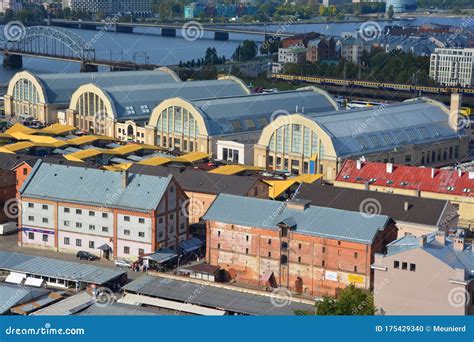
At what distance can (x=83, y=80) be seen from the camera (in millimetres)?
32094

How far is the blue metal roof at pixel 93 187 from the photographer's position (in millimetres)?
15992

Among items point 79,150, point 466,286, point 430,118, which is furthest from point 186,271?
point 430,118

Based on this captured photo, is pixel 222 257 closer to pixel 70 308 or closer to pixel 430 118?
pixel 70 308

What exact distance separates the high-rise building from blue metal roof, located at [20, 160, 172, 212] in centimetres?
3275

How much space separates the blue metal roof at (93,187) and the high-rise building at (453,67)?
32.7 meters

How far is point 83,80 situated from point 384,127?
489 inches

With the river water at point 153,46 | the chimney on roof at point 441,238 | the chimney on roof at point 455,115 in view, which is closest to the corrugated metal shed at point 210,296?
the chimney on roof at point 441,238

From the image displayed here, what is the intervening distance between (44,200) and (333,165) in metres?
7.65

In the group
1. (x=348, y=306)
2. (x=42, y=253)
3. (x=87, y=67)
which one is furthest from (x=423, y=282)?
(x=87, y=67)

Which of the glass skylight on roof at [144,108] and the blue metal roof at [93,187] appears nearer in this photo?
the blue metal roof at [93,187]

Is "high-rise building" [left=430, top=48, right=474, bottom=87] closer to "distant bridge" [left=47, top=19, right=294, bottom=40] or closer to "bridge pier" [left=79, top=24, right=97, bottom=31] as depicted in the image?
"distant bridge" [left=47, top=19, right=294, bottom=40]

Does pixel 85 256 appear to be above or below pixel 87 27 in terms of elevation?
below

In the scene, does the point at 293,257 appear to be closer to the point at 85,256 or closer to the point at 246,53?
the point at 85,256

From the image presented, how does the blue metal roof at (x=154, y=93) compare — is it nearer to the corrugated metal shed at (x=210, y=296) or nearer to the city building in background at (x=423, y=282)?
the corrugated metal shed at (x=210, y=296)
